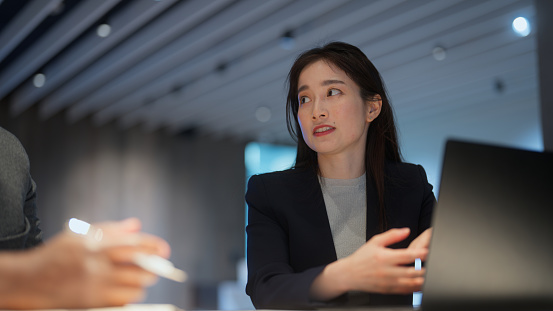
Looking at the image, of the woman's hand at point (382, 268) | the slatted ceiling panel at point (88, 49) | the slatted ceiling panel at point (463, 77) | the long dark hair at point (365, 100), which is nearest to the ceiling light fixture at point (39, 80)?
the slatted ceiling panel at point (88, 49)

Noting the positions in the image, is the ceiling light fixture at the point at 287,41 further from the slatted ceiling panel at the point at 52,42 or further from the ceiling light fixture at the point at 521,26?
the ceiling light fixture at the point at 521,26

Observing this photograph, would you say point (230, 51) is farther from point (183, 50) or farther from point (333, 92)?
point (333, 92)

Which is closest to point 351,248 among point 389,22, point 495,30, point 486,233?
point 486,233

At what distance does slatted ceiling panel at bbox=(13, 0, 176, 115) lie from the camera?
4.93 metres

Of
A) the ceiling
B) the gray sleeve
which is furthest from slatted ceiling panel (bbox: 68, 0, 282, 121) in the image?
the gray sleeve

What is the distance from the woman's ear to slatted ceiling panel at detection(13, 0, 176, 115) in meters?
3.47

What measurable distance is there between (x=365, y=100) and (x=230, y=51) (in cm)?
441

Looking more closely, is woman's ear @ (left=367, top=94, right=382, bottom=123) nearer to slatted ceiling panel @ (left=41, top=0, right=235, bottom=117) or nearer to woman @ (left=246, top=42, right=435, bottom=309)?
woman @ (left=246, top=42, right=435, bottom=309)

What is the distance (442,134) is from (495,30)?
4.02m

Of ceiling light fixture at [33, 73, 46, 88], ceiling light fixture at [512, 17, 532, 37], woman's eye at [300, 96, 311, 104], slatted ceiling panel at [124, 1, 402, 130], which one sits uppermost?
slatted ceiling panel at [124, 1, 402, 130]

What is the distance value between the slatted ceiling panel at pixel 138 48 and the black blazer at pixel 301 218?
11.3 ft

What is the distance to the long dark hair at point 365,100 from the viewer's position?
62.6 inches

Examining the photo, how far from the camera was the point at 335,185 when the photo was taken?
1.59m

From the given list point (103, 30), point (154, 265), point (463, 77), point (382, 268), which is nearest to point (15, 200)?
point (154, 265)
